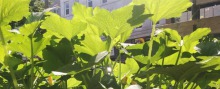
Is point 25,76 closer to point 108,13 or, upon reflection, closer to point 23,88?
point 23,88

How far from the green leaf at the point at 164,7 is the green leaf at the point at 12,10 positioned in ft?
0.33

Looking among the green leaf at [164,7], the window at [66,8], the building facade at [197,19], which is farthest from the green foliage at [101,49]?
the window at [66,8]

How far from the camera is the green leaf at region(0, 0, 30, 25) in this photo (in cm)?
33

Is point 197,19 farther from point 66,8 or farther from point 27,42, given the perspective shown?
point 66,8

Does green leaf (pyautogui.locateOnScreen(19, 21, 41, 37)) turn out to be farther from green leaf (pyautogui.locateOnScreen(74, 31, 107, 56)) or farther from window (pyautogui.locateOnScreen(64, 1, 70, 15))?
window (pyautogui.locateOnScreen(64, 1, 70, 15))

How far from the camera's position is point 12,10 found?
0.33 metres

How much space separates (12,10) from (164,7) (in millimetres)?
137

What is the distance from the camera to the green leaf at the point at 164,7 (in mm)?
329

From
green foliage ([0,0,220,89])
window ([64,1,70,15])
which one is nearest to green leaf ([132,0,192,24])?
green foliage ([0,0,220,89])

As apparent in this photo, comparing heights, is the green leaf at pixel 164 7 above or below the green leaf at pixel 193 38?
above

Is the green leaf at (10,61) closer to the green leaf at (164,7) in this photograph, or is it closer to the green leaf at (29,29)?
the green leaf at (29,29)

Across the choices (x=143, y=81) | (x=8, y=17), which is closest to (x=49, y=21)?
(x=8, y=17)

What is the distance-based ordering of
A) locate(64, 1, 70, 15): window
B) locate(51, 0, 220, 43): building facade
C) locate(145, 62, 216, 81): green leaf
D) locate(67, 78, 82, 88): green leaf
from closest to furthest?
locate(145, 62, 216, 81): green leaf, locate(67, 78, 82, 88): green leaf, locate(51, 0, 220, 43): building facade, locate(64, 1, 70, 15): window

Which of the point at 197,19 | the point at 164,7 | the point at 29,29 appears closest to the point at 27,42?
the point at 29,29
